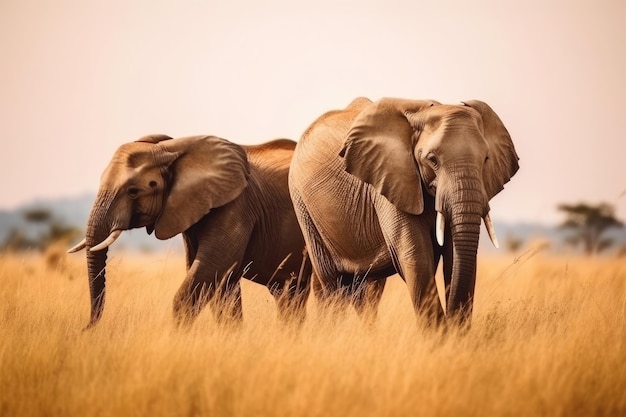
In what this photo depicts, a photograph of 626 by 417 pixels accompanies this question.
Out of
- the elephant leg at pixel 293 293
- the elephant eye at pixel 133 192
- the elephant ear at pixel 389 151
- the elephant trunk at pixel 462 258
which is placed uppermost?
the elephant ear at pixel 389 151

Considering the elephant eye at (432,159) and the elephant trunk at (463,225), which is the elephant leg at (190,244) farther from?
the elephant trunk at (463,225)

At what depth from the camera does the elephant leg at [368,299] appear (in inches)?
480

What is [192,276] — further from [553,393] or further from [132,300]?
[553,393]

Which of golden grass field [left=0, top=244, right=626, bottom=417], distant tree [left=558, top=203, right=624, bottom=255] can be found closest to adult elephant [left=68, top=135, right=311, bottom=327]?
golden grass field [left=0, top=244, right=626, bottom=417]

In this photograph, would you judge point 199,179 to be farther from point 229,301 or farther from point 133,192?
point 229,301

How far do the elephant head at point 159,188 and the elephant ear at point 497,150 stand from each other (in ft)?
10.0

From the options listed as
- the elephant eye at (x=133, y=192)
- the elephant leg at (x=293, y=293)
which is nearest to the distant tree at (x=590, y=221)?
the elephant leg at (x=293, y=293)

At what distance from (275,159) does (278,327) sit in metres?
3.09

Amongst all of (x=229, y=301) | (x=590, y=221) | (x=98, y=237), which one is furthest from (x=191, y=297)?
(x=590, y=221)

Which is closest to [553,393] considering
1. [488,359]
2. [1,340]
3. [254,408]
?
[488,359]

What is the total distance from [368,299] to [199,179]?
214 centimetres

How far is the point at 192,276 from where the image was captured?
1243 centimetres

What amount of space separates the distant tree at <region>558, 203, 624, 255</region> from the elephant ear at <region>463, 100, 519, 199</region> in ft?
83.4

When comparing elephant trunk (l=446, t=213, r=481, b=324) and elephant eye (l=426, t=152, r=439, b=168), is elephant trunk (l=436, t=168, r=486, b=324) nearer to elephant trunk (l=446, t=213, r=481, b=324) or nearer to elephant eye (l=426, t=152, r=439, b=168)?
elephant trunk (l=446, t=213, r=481, b=324)
